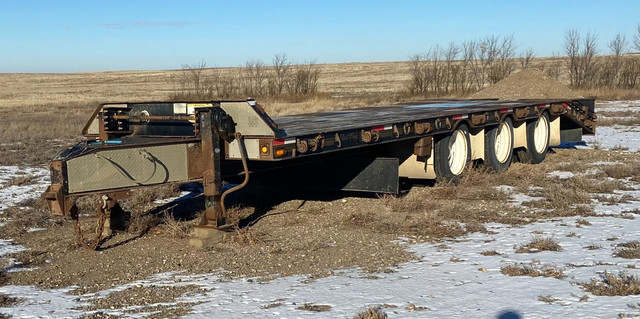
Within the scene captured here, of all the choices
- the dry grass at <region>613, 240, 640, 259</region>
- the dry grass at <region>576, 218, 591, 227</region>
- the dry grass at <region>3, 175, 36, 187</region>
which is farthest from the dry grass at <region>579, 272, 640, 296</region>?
the dry grass at <region>3, 175, 36, 187</region>

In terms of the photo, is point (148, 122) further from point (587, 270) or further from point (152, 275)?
point (587, 270)

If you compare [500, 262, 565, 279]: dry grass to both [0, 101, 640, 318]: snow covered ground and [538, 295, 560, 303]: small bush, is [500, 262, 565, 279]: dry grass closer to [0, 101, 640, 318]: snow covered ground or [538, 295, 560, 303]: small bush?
[0, 101, 640, 318]: snow covered ground

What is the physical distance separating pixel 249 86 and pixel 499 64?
1534 centimetres

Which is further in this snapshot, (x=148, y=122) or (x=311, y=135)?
(x=148, y=122)

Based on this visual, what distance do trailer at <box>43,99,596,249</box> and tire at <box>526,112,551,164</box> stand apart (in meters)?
1.23

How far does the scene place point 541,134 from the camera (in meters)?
12.9

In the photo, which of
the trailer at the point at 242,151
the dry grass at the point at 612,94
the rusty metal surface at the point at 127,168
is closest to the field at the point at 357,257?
the trailer at the point at 242,151

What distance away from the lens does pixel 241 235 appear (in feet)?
22.8

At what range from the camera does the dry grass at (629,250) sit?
19.9 ft

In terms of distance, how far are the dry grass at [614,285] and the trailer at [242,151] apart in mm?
2915

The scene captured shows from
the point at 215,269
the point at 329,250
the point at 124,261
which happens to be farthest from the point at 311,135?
the point at 124,261

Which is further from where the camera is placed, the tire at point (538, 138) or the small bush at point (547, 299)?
the tire at point (538, 138)

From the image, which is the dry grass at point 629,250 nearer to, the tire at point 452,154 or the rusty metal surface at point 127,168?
the tire at point 452,154

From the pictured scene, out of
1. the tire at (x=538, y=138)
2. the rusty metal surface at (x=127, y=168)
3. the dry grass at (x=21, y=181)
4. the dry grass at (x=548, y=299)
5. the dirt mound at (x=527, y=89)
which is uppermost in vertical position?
the dirt mound at (x=527, y=89)
